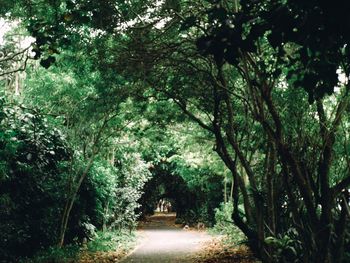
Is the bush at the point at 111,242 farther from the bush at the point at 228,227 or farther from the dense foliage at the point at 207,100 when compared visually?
the bush at the point at 228,227

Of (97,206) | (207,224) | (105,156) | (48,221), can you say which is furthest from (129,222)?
(48,221)

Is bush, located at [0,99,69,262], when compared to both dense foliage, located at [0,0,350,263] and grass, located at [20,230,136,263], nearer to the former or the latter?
dense foliage, located at [0,0,350,263]

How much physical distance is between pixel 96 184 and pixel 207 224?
15.5 meters

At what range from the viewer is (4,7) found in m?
8.76

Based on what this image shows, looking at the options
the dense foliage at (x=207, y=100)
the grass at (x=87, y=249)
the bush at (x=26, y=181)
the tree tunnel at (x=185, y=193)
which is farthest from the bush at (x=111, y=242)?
the tree tunnel at (x=185, y=193)

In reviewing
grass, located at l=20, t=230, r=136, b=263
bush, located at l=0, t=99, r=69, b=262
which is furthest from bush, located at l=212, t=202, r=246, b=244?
bush, located at l=0, t=99, r=69, b=262

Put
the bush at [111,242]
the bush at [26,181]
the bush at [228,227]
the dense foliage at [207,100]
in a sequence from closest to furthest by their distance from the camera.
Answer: the dense foliage at [207,100] < the bush at [26,181] < the bush at [111,242] < the bush at [228,227]

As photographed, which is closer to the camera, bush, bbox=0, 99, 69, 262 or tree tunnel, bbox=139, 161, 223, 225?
bush, bbox=0, 99, 69, 262

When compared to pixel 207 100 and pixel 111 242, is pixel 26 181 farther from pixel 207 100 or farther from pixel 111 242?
pixel 111 242

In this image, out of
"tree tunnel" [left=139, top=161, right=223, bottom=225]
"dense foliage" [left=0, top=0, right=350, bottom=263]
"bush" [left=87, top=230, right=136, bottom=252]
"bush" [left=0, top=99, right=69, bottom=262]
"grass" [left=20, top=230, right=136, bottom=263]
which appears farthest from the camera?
"tree tunnel" [left=139, top=161, right=223, bottom=225]

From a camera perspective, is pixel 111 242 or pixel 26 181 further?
pixel 111 242

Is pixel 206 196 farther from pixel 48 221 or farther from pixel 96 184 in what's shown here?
pixel 48 221

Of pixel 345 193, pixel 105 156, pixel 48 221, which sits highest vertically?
pixel 105 156

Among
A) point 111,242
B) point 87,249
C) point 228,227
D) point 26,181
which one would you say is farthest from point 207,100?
point 228,227
